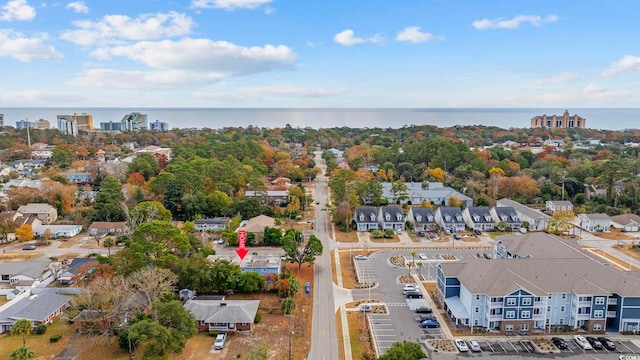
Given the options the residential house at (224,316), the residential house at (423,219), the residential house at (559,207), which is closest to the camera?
the residential house at (224,316)

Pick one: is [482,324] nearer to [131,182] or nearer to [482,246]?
[482,246]

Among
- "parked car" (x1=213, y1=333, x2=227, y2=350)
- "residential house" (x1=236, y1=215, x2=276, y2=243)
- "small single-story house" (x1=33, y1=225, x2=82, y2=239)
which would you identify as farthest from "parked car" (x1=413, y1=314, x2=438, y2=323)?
"small single-story house" (x1=33, y1=225, x2=82, y2=239)

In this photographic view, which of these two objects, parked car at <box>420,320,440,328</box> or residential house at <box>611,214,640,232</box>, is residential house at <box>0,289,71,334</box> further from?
residential house at <box>611,214,640,232</box>

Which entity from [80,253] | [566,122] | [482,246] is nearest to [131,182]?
[80,253]

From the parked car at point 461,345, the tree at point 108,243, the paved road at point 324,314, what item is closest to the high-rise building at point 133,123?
the tree at point 108,243

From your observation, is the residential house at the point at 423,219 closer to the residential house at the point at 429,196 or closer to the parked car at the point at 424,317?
the residential house at the point at 429,196

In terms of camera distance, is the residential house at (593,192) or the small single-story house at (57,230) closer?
the small single-story house at (57,230)

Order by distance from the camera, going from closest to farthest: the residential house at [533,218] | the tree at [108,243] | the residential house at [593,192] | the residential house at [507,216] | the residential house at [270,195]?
the tree at [108,243] < the residential house at [533,218] < the residential house at [507,216] < the residential house at [270,195] < the residential house at [593,192]

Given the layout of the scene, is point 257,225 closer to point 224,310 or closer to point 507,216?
point 224,310
